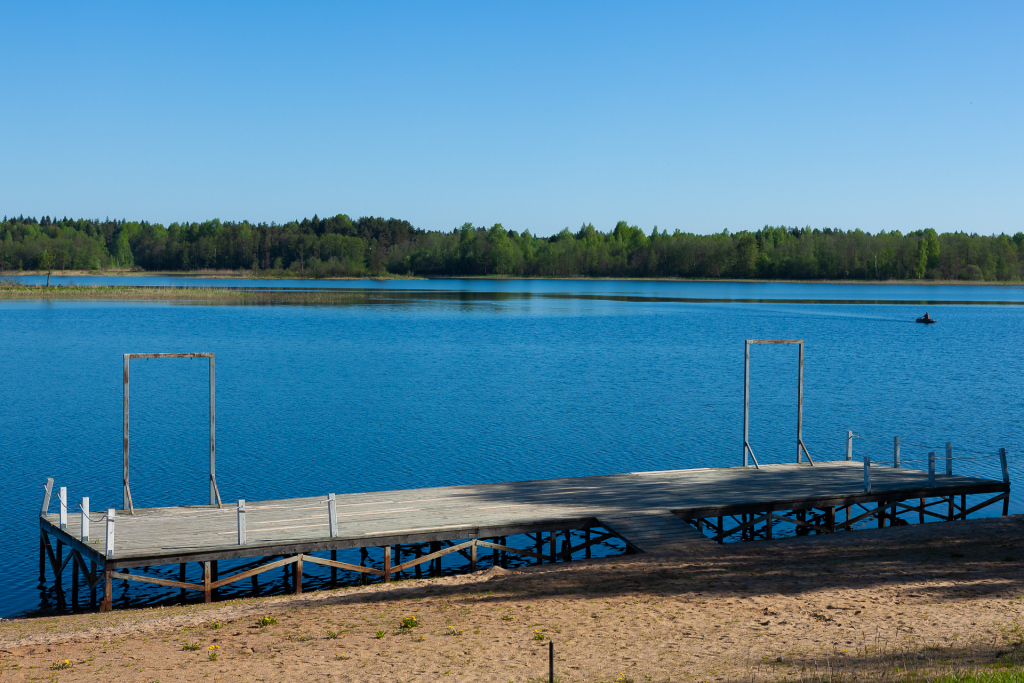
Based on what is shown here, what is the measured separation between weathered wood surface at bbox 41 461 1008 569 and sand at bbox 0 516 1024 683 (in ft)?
2.85

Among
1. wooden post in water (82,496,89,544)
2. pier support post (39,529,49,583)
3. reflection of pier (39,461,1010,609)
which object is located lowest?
pier support post (39,529,49,583)

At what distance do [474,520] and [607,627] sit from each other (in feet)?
14.7

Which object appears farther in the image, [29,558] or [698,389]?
[698,389]

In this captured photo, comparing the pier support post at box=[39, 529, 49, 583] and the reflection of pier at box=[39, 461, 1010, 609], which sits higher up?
the reflection of pier at box=[39, 461, 1010, 609]

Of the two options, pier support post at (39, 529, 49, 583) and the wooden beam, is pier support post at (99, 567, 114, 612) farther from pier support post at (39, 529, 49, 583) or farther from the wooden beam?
the wooden beam

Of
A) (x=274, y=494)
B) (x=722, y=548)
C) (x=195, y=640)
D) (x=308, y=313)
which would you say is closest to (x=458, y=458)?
(x=274, y=494)

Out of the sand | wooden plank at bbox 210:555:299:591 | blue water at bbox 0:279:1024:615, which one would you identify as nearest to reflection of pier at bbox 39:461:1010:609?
wooden plank at bbox 210:555:299:591

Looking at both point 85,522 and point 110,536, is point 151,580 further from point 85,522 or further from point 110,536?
point 85,522

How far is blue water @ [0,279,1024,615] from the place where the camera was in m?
24.2

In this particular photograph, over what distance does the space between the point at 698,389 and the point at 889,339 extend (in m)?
37.3

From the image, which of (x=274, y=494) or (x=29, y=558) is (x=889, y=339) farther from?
(x=29, y=558)

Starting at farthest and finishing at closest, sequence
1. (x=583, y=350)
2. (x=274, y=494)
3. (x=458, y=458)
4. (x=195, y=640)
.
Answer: (x=583, y=350)
(x=458, y=458)
(x=274, y=494)
(x=195, y=640)

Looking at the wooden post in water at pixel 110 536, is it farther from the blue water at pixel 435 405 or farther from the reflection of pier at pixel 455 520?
the blue water at pixel 435 405

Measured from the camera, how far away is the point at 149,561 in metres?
13.6
